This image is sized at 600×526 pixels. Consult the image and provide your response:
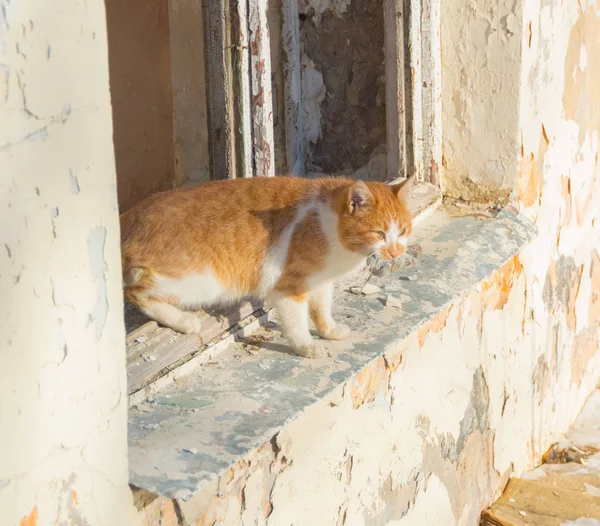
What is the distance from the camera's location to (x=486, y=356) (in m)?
2.88

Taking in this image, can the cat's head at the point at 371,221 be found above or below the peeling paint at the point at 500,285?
above

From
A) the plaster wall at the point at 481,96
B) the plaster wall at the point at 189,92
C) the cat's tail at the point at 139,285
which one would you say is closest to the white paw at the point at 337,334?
the cat's tail at the point at 139,285

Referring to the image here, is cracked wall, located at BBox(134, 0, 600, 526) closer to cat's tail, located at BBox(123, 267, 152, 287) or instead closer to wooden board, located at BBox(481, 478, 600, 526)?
wooden board, located at BBox(481, 478, 600, 526)

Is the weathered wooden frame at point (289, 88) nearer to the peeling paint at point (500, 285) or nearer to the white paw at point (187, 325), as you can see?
the peeling paint at point (500, 285)

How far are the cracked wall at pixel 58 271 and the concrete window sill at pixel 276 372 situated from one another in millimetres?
185

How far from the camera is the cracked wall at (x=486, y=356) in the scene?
199 cm

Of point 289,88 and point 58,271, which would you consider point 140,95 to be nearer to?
point 289,88

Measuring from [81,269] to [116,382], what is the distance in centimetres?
20

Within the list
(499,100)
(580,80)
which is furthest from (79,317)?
(580,80)

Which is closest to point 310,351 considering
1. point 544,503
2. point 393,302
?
point 393,302

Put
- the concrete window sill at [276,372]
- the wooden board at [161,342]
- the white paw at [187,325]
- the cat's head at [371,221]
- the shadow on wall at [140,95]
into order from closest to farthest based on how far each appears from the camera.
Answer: the concrete window sill at [276,372]
the wooden board at [161,342]
the white paw at [187,325]
the cat's head at [371,221]
the shadow on wall at [140,95]

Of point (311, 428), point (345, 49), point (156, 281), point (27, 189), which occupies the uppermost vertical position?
point (345, 49)

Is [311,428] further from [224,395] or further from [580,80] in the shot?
[580,80]

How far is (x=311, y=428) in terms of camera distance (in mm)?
1952
